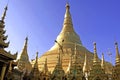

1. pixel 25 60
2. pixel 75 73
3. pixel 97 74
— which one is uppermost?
pixel 25 60

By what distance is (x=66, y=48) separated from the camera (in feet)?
147

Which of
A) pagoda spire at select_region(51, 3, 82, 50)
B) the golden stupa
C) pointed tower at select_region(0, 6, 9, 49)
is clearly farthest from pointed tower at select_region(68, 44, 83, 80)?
pagoda spire at select_region(51, 3, 82, 50)

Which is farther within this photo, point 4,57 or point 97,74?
point 97,74

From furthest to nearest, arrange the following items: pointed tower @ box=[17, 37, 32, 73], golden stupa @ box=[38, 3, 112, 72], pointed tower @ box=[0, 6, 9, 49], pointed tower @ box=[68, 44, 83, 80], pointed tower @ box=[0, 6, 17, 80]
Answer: golden stupa @ box=[38, 3, 112, 72], pointed tower @ box=[17, 37, 32, 73], pointed tower @ box=[68, 44, 83, 80], pointed tower @ box=[0, 6, 9, 49], pointed tower @ box=[0, 6, 17, 80]

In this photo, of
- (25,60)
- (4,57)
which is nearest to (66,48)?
(25,60)

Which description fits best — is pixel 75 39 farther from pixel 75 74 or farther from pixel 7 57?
pixel 7 57

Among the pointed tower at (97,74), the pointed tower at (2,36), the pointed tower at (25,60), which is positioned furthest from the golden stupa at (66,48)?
the pointed tower at (2,36)

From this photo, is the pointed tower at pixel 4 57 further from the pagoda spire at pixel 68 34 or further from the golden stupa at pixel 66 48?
the pagoda spire at pixel 68 34

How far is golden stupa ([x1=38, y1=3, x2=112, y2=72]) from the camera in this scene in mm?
40625

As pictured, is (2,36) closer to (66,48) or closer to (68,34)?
(66,48)

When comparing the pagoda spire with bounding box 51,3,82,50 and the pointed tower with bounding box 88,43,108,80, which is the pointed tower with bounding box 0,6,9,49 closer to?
the pointed tower with bounding box 88,43,108,80

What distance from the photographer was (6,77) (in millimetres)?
25500

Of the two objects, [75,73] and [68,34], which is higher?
[68,34]

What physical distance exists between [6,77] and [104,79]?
11588 mm
